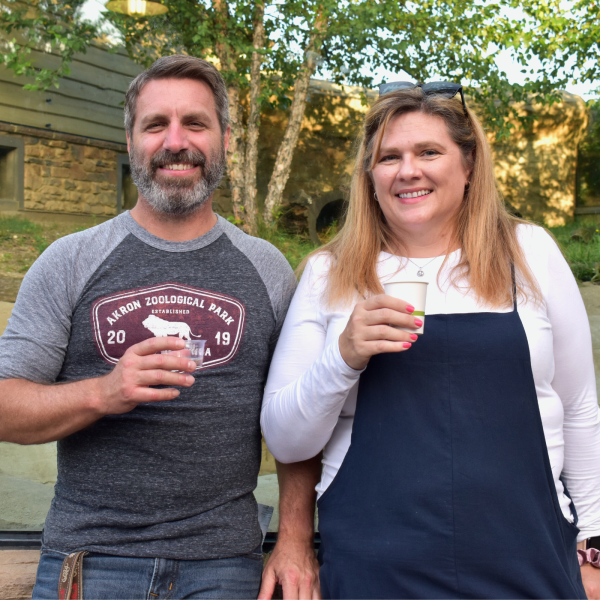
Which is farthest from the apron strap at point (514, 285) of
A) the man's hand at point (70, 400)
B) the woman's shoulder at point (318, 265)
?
the man's hand at point (70, 400)

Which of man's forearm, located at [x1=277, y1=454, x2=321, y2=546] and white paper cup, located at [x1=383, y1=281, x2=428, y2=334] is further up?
white paper cup, located at [x1=383, y1=281, x2=428, y2=334]

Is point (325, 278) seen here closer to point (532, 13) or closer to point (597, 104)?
point (532, 13)

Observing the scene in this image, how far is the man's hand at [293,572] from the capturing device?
Answer: 73.4 inches

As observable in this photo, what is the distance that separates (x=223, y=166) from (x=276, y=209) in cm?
582

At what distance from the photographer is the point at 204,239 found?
2164 millimetres

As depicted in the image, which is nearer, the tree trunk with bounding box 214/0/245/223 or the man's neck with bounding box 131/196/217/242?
the man's neck with bounding box 131/196/217/242

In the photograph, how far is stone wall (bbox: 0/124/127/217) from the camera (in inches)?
371

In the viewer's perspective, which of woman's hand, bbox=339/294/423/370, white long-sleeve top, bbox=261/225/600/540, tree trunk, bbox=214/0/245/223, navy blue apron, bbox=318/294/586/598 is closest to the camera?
woman's hand, bbox=339/294/423/370

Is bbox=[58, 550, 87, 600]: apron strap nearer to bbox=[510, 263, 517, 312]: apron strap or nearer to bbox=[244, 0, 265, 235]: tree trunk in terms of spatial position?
bbox=[510, 263, 517, 312]: apron strap

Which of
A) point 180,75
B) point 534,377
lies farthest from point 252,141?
point 534,377

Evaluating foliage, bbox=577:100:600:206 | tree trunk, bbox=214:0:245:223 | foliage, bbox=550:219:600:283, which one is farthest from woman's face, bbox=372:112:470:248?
foliage, bbox=577:100:600:206

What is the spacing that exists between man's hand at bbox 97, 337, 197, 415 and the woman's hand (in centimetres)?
41

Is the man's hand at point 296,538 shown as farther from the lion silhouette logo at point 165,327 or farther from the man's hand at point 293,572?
Answer: the lion silhouette logo at point 165,327

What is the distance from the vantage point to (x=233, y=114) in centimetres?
759
